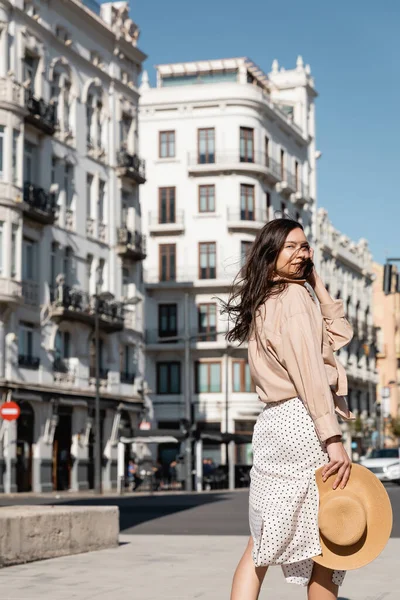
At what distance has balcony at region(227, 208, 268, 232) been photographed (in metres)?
67.9

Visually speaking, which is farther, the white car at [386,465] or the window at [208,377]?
the window at [208,377]

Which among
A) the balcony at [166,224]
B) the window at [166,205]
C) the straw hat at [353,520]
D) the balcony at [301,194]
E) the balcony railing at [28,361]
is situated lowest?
the straw hat at [353,520]

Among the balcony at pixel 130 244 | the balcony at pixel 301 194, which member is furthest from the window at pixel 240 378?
the balcony at pixel 130 244

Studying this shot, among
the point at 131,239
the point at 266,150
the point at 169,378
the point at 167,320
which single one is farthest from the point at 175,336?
the point at 131,239

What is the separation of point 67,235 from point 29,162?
384 cm

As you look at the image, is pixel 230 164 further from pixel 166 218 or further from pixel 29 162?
pixel 29 162

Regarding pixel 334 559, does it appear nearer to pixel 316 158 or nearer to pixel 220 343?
pixel 220 343

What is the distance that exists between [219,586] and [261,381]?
13.3 feet

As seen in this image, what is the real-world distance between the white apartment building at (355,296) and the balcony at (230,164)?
13.2 meters

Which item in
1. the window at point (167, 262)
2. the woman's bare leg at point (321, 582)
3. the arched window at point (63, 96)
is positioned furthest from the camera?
the window at point (167, 262)

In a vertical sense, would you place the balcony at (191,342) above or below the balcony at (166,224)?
below

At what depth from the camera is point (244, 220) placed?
224 feet

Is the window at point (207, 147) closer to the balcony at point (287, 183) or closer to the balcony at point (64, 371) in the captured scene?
the balcony at point (287, 183)

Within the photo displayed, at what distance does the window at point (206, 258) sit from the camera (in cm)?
6850
